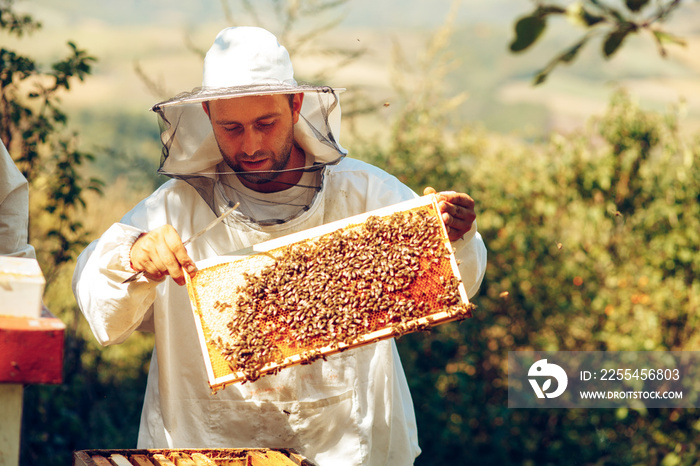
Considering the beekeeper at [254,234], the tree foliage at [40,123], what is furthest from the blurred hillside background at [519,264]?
the beekeeper at [254,234]

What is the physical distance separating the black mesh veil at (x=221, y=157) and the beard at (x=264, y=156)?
50mm

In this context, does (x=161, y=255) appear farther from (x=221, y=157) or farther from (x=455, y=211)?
(x=455, y=211)

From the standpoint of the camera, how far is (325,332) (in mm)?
2287

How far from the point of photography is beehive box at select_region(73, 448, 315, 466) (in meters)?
2.10

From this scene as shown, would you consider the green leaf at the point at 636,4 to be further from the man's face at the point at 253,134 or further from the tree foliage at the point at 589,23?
the man's face at the point at 253,134

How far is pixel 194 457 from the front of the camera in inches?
87.3

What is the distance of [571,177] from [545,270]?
81cm

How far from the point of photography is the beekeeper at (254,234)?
2.59 meters

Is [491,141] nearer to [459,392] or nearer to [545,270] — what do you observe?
[545,270]

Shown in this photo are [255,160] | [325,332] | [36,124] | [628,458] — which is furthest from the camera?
[628,458]

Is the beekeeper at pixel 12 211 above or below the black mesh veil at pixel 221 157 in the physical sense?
below

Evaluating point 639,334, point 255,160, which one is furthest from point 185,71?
point 255,160

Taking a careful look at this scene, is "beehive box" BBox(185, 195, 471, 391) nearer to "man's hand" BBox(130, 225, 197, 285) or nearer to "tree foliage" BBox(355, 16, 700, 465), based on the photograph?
"man's hand" BBox(130, 225, 197, 285)

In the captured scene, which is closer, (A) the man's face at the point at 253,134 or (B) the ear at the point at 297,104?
(A) the man's face at the point at 253,134
